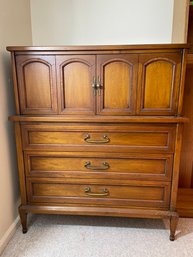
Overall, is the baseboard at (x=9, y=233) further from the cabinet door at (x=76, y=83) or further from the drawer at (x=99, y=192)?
the cabinet door at (x=76, y=83)

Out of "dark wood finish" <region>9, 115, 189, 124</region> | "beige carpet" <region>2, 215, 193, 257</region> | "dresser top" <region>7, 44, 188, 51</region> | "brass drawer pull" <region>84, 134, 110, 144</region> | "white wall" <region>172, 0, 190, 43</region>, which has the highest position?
"white wall" <region>172, 0, 190, 43</region>

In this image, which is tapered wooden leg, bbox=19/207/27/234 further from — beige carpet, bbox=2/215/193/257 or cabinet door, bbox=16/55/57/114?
cabinet door, bbox=16/55/57/114

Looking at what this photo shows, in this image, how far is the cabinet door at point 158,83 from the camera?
4.35 ft

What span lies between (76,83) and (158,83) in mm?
561

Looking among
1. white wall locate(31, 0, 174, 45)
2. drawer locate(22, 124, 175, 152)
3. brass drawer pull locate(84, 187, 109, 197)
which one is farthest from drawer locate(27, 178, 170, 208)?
white wall locate(31, 0, 174, 45)

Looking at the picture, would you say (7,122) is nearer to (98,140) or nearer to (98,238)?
(98,140)

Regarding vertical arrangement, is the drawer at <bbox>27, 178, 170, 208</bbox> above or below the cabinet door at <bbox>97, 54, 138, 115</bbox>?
below

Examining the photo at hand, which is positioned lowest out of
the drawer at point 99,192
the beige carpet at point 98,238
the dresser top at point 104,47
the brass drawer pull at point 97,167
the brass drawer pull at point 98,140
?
the beige carpet at point 98,238

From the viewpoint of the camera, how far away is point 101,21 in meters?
1.88

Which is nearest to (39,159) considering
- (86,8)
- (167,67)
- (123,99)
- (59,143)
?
(59,143)

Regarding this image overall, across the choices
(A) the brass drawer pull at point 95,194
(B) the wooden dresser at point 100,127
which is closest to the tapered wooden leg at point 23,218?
(B) the wooden dresser at point 100,127

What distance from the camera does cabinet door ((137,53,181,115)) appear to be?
1.33 meters

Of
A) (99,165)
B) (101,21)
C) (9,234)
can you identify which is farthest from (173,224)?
(101,21)

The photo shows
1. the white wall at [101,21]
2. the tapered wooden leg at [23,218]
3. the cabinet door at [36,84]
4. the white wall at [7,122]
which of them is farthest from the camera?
the white wall at [101,21]
